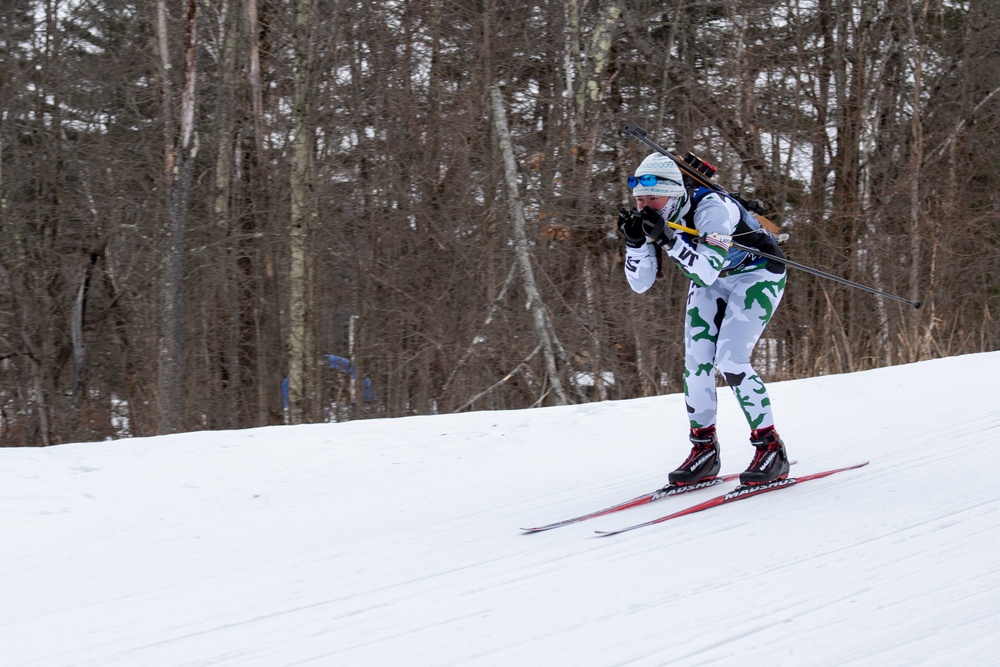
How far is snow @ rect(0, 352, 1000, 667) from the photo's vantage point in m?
2.84

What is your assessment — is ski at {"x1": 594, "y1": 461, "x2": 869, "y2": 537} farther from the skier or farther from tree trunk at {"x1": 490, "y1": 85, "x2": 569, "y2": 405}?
tree trunk at {"x1": 490, "y1": 85, "x2": 569, "y2": 405}

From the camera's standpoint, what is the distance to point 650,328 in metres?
12.5

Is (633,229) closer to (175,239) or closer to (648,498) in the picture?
(648,498)

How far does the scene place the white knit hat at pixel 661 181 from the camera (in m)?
4.48

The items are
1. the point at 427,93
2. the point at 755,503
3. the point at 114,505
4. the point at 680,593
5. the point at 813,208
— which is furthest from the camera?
the point at 813,208

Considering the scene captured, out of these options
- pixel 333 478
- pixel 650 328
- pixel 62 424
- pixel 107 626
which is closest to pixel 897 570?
pixel 107 626

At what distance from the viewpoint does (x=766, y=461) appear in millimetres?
4547

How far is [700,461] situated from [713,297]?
2.82 feet

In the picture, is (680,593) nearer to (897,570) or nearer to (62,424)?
(897,570)

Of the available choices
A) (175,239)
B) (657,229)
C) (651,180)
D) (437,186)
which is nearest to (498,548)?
(657,229)

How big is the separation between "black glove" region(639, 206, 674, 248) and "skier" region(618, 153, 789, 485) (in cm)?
2

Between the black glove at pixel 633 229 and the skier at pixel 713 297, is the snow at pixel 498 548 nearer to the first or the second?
the skier at pixel 713 297

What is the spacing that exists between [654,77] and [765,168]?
228 centimetres

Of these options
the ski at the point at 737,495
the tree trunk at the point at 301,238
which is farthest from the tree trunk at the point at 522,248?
the ski at the point at 737,495
